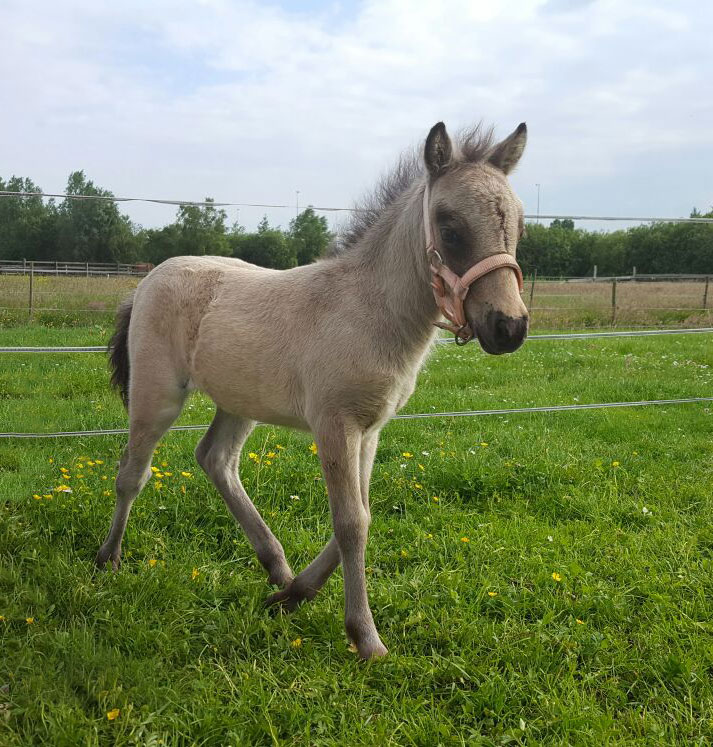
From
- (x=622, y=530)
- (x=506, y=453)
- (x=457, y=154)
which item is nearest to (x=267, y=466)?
(x=506, y=453)

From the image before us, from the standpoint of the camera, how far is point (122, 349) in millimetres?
3967

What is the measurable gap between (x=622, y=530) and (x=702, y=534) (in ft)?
1.52

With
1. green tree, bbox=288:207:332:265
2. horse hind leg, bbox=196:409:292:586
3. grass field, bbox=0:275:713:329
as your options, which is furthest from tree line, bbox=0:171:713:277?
horse hind leg, bbox=196:409:292:586

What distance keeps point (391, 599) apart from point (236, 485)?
3.79ft

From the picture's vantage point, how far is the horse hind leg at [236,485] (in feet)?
11.2

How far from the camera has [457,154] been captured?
261cm

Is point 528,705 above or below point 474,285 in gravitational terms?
below

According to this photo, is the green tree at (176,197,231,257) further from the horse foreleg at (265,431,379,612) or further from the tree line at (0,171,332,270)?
the horse foreleg at (265,431,379,612)

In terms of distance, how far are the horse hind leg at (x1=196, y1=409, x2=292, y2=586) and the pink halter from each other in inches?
63.6

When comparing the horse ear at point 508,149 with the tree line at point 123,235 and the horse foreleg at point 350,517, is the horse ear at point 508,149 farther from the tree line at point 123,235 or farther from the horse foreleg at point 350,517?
the tree line at point 123,235

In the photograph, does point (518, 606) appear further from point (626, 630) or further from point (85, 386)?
point (85, 386)

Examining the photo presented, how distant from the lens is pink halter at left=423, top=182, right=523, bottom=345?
2375 mm

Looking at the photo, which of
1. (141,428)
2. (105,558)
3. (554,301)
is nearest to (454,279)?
(141,428)

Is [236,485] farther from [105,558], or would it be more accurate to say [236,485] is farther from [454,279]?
[454,279]
